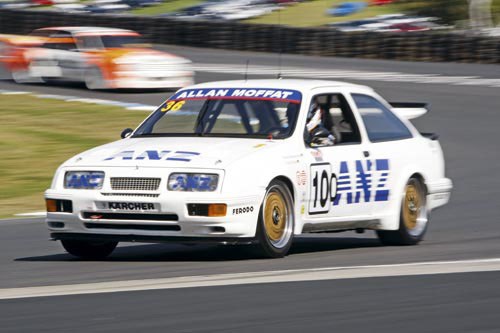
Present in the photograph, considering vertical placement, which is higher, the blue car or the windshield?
the windshield

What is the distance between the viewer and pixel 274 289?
682 centimetres

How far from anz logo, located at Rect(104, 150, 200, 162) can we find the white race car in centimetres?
1

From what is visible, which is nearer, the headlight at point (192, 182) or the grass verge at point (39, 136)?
the headlight at point (192, 182)

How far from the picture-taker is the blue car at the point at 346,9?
4888cm

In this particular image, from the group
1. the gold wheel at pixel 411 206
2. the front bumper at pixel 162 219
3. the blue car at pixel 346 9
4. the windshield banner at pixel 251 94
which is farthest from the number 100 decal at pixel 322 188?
the blue car at pixel 346 9

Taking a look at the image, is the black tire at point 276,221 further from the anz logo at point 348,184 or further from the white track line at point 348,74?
the white track line at point 348,74

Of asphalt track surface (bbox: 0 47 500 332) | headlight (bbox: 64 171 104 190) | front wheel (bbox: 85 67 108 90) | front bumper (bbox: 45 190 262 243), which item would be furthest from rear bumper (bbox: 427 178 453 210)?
front wheel (bbox: 85 67 108 90)

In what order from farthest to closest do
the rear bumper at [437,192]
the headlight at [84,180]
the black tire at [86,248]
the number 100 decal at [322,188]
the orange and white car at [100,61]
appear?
the orange and white car at [100,61], the rear bumper at [437,192], the number 100 decal at [322,188], the black tire at [86,248], the headlight at [84,180]

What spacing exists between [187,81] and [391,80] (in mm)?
5344

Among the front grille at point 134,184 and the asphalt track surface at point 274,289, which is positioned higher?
the front grille at point 134,184

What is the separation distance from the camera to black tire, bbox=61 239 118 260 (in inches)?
342

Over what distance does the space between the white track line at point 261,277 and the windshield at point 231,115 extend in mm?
1497

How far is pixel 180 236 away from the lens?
8125 mm

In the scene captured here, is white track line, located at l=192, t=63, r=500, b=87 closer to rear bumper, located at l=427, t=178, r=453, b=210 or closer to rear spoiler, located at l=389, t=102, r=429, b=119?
rear spoiler, located at l=389, t=102, r=429, b=119
